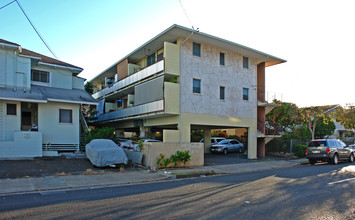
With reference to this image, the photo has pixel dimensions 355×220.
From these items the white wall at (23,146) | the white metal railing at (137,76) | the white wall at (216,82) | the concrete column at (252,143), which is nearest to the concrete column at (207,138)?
the concrete column at (252,143)

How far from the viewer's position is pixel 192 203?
749 cm

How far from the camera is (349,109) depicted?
28.6 meters

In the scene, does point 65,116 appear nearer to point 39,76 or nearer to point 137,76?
point 39,76

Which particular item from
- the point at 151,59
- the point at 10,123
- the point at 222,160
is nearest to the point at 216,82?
the point at 222,160

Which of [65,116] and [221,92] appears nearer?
[65,116]

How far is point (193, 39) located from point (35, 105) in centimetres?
1278

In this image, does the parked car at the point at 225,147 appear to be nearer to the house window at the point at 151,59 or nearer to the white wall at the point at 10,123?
the house window at the point at 151,59

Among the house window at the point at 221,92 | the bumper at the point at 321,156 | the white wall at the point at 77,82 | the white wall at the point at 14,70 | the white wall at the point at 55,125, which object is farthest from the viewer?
the white wall at the point at 77,82

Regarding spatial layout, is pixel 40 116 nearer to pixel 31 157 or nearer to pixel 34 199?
pixel 31 157

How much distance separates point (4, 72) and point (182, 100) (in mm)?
12105

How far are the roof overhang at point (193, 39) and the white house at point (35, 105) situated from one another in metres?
6.02

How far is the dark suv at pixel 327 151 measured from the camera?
19172mm

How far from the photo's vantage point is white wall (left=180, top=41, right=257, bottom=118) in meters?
20.5

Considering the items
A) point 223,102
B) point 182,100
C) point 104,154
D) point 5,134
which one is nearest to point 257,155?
point 223,102
